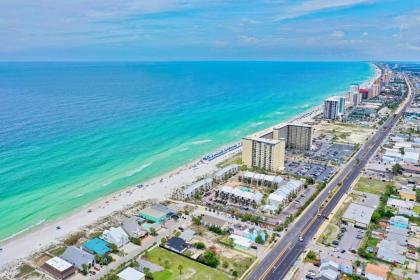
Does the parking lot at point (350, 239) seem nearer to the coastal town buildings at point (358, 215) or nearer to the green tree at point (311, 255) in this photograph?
the coastal town buildings at point (358, 215)

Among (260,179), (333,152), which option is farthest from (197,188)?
(333,152)

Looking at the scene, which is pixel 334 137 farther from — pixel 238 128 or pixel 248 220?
pixel 248 220

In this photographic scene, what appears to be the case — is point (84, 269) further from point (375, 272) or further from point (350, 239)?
point (350, 239)

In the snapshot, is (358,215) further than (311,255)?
Yes

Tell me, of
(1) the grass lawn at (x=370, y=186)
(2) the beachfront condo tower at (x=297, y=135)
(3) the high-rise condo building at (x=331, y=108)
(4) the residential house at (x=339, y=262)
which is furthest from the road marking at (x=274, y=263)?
(3) the high-rise condo building at (x=331, y=108)

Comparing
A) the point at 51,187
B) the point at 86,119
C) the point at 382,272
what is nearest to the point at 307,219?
the point at 382,272


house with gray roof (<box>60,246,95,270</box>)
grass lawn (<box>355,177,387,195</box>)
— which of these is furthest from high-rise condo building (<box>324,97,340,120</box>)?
house with gray roof (<box>60,246,95,270</box>)
